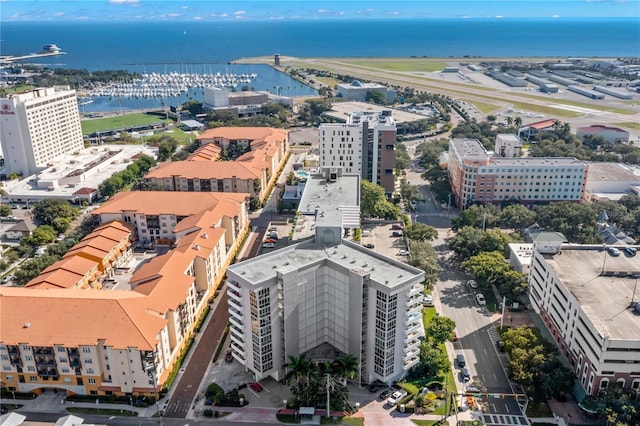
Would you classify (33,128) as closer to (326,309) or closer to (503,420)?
(326,309)

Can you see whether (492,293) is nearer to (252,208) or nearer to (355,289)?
(355,289)

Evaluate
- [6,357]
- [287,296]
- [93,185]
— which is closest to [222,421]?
[287,296]

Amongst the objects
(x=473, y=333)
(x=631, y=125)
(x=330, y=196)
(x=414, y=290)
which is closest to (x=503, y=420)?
(x=473, y=333)

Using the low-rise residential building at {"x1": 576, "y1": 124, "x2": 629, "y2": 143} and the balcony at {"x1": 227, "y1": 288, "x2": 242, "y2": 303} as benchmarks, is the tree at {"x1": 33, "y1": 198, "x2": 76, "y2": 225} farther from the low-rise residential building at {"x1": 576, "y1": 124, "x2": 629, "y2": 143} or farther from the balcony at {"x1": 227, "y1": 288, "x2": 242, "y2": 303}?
the low-rise residential building at {"x1": 576, "y1": 124, "x2": 629, "y2": 143}

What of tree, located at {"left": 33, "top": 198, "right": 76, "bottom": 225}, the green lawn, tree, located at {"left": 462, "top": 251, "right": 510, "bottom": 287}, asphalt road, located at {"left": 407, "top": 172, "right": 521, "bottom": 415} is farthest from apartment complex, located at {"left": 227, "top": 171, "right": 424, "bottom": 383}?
tree, located at {"left": 33, "top": 198, "right": 76, "bottom": 225}

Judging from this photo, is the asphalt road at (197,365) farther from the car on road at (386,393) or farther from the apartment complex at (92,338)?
the car on road at (386,393)

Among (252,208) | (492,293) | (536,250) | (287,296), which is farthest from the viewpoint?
(252,208)
